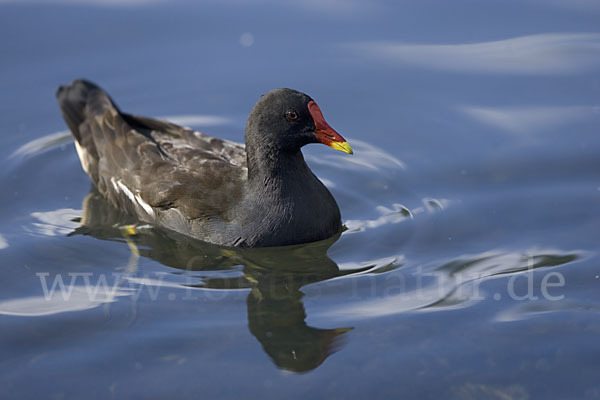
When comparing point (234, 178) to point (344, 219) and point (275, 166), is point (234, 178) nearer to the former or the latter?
point (275, 166)

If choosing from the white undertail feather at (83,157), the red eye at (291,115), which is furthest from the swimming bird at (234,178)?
the white undertail feather at (83,157)

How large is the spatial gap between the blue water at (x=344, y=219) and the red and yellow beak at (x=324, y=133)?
795mm

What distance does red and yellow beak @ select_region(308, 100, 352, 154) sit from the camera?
6.72m

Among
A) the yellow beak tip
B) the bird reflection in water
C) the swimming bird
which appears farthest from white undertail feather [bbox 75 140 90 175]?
the yellow beak tip

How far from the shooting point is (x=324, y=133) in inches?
266

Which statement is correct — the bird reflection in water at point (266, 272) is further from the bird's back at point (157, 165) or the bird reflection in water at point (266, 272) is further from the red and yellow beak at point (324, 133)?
the red and yellow beak at point (324, 133)

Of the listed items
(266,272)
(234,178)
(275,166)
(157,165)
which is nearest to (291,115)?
(275,166)

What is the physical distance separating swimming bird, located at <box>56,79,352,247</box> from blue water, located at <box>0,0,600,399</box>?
19 cm

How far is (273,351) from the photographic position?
18.3 ft

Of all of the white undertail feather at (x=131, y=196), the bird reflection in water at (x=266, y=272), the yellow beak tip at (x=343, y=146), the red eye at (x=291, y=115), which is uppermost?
the red eye at (x=291, y=115)

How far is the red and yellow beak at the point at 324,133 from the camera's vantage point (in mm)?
6723

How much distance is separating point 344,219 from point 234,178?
101 centimetres

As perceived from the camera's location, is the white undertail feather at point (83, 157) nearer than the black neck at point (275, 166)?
No

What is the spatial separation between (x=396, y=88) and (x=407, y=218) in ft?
7.66
